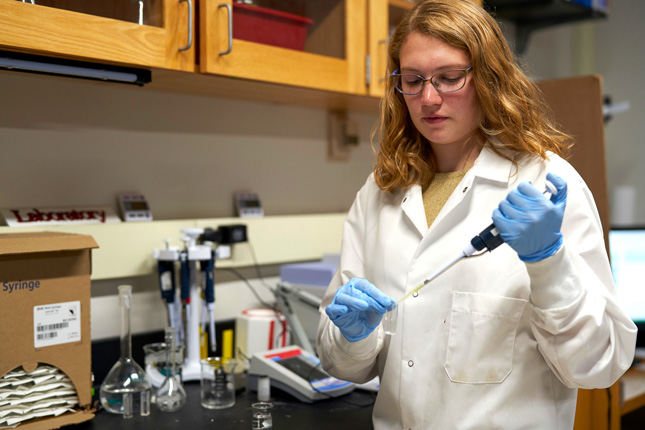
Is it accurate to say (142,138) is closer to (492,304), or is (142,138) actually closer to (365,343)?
(365,343)

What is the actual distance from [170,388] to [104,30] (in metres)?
0.83

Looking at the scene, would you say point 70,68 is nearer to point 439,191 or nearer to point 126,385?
point 126,385

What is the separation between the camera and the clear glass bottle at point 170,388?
1440 mm

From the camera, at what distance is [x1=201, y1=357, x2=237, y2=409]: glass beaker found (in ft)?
4.85

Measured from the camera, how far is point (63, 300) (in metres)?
1.30

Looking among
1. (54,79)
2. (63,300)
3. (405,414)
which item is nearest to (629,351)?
(405,414)

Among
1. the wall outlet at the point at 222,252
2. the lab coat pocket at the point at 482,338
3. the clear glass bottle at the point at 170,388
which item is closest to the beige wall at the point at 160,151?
the wall outlet at the point at 222,252

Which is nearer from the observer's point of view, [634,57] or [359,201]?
[359,201]

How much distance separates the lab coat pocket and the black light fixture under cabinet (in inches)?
35.5

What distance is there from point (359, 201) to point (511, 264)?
0.41m

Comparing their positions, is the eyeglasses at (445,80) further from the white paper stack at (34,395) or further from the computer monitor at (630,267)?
the computer monitor at (630,267)

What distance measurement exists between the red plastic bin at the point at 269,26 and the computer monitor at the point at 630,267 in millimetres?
1423

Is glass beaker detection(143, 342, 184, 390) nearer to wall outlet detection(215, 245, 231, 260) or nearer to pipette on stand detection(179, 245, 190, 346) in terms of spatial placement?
pipette on stand detection(179, 245, 190, 346)

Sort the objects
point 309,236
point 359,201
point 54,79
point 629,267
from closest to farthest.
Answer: point 359,201 < point 54,79 < point 309,236 < point 629,267
